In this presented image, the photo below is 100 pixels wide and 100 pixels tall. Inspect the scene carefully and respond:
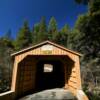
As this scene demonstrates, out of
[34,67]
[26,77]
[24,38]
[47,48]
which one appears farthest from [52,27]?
[47,48]

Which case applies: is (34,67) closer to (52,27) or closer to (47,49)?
(47,49)

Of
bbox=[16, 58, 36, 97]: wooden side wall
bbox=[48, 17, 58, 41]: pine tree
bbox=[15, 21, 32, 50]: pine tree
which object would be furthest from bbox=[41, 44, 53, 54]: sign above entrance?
A: bbox=[48, 17, 58, 41]: pine tree

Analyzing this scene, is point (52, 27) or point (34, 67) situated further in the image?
point (52, 27)

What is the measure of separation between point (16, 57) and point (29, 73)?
225 centimetres

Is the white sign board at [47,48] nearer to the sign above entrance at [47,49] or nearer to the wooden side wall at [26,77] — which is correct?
the sign above entrance at [47,49]

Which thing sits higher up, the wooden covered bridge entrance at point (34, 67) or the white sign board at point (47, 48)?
the white sign board at point (47, 48)

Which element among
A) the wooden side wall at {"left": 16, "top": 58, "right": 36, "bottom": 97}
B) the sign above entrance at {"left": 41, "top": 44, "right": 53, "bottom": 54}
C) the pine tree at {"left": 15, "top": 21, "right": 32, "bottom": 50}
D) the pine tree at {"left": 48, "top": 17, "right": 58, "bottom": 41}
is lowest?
the wooden side wall at {"left": 16, "top": 58, "right": 36, "bottom": 97}

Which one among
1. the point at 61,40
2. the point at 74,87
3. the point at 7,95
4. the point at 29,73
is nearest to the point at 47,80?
the point at 29,73

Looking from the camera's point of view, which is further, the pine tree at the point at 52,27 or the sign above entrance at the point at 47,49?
the pine tree at the point at 52,27

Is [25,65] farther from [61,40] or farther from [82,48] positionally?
[61,40]

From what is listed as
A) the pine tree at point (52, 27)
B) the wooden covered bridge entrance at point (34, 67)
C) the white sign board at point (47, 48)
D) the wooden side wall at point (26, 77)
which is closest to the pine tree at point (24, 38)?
the pine tree at point (52, 27)

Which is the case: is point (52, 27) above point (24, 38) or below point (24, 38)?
above

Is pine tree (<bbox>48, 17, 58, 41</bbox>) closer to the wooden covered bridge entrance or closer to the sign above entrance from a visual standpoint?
the wooden covered bridge entrance

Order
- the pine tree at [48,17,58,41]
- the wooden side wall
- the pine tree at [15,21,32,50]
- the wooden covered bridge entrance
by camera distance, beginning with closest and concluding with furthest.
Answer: the wooden covered bridge entrance
the wooden side wall
the pine tree at [15,21,32,50]
the pine tree at [48,17,58,41]
